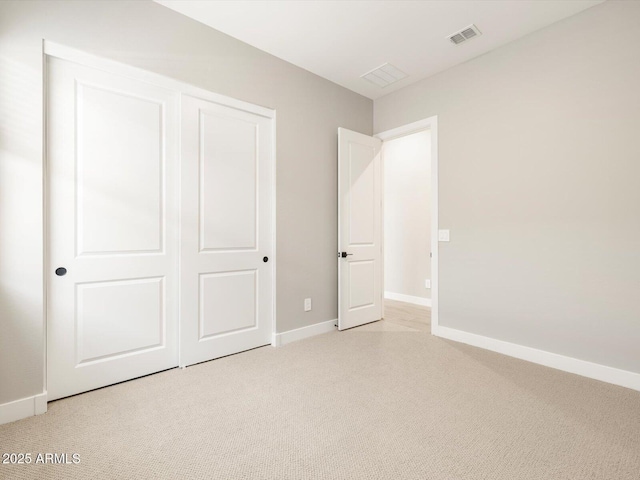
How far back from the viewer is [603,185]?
8.11 ft

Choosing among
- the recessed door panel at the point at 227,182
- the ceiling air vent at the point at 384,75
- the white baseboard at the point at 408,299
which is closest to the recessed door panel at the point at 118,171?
the recessed door panel at the point at 227,182

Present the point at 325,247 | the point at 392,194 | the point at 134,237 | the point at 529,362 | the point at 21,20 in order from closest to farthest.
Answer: the point at 21,20 → the point at 134,237 → the point at 529,362 → the point at 325,247 → the point at 392,194

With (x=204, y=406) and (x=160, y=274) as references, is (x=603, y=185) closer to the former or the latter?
(x=204, y=406)

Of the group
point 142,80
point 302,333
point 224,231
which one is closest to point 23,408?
point 224,231

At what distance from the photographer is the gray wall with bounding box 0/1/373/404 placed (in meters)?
1.90

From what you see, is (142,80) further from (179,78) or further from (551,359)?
(551,359)

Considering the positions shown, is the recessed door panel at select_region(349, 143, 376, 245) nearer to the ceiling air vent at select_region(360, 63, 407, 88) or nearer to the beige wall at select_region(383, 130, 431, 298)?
the ceiling air vent at select_region(360, 63, 407, 88)

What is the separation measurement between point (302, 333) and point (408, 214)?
3.05 m

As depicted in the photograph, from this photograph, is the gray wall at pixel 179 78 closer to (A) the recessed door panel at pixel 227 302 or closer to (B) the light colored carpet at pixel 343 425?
(A) the recessed door panel at pixel 227 302

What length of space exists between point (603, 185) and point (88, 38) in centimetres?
395

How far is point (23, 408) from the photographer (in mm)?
1919

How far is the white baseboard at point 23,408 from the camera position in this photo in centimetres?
186

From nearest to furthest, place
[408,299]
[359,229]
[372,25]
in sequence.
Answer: [372,25]
[359,229]
[408,299]

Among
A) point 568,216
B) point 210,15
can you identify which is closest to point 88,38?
point 210,15
